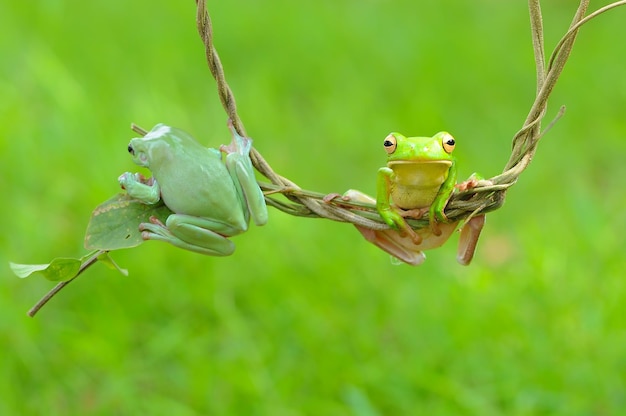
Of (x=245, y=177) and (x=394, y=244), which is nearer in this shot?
(x=245, y=177)

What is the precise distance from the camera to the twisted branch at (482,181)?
4.47 ft

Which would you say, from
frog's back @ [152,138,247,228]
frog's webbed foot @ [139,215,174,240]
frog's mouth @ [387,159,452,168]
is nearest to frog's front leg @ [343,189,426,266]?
frog's mouth @ [387,159,452,168]

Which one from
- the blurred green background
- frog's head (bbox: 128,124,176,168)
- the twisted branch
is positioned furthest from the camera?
the blurred green background

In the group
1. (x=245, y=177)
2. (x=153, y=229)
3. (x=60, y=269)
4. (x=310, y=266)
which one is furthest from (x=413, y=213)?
(x=310, y=266)

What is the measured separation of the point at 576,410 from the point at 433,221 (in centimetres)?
254

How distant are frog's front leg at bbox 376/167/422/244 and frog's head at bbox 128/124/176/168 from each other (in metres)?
0.38

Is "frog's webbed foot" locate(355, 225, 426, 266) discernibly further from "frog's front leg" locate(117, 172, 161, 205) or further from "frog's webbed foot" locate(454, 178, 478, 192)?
"frog's front leg" locate(117, 172, 161, 205)

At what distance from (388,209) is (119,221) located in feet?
1.54

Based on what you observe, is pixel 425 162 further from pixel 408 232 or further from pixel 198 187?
pixel 198 187

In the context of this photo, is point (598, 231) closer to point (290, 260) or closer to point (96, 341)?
point (290, 260)

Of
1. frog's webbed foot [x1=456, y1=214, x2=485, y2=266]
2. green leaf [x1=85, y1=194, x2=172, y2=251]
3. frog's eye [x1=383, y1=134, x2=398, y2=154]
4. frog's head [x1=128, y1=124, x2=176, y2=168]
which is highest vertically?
frog's head [x1=128, y1=124, x2=176, y2=168]

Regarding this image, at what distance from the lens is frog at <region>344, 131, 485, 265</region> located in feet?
4.80

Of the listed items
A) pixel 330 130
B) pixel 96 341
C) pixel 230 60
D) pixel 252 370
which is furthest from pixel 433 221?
pixel 230 60

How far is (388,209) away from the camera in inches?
57.4
